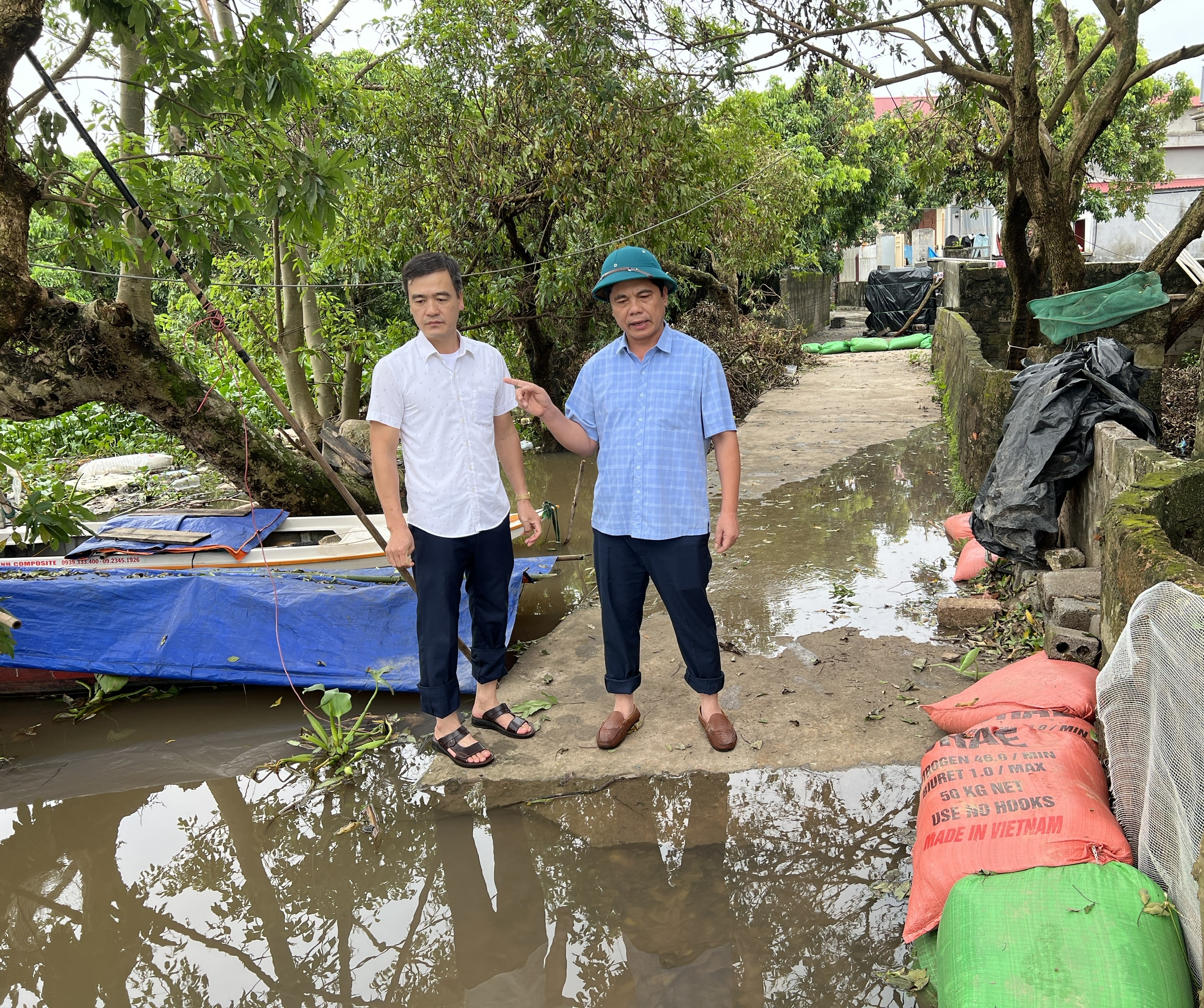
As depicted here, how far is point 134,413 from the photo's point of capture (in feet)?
40.1

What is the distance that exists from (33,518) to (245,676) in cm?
125

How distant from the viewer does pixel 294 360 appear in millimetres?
9477

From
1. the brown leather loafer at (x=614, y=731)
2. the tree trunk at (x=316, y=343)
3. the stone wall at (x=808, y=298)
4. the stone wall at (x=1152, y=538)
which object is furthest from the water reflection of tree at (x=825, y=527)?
the stone wall at (x=808, y=298)

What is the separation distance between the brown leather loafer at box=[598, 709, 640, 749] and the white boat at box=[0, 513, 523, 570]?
64.9 inches

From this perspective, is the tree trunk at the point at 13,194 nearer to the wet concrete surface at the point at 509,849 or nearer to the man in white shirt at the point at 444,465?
the wet concrete surface at the point at 509,849

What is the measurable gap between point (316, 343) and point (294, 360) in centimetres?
48

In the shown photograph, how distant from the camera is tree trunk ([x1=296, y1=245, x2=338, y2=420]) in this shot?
9.28 metres

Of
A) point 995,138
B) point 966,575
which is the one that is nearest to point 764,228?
point 995,138

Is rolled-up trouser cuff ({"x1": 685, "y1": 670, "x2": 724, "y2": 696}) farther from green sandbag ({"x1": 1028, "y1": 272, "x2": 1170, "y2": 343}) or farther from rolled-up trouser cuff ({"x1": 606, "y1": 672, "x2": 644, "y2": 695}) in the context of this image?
green sandbag ({"x1": 1028, "y1": 272, "x2": 1170, "y2": 343})

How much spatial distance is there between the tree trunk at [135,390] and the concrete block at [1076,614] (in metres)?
4.49

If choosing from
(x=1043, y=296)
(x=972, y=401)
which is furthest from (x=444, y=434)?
(x=1043, y=296)

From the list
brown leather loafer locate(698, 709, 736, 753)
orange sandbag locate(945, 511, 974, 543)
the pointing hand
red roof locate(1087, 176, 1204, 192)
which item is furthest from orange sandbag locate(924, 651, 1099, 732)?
red roof locate(1087, 176, 1204, 192)

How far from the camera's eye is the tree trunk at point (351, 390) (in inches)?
446

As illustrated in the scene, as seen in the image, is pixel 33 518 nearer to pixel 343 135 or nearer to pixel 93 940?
pixel 93 940
